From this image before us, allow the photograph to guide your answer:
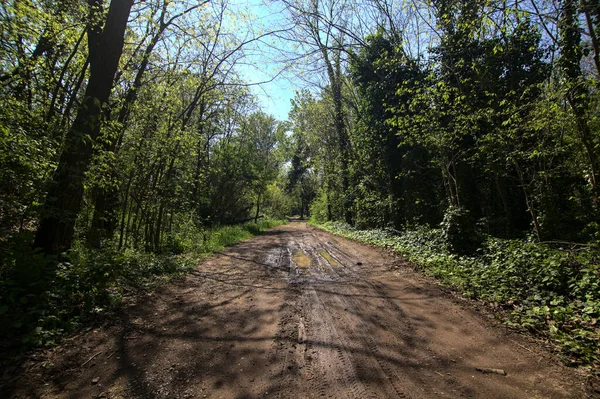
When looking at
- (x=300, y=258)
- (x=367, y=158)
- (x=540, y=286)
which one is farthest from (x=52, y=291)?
(x=367, y=158)

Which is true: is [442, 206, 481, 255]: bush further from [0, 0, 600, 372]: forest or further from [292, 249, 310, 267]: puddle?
[292, 249, 310, 267]: puddle

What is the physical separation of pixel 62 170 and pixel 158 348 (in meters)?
3.85

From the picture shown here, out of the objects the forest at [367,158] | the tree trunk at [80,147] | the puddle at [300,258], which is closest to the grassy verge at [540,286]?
the forest at [367,158]

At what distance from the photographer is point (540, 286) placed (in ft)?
15.9

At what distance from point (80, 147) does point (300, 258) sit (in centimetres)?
634

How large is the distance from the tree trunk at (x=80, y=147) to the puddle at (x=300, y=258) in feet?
17.8

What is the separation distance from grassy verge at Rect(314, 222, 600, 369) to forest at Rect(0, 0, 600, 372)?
3 centimetres

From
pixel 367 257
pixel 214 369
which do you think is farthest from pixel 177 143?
pixel 214 369

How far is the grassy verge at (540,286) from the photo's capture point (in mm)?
3551

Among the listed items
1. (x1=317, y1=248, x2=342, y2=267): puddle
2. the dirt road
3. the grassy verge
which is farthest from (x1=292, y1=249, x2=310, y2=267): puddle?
the grassy verge

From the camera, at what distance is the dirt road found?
2703 mm

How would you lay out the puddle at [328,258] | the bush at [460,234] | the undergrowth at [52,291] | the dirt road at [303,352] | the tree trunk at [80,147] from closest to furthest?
the dirt road at [303,352], the undergrowth at [52,291], the tree trunk at [80,147], the bush at [460,234], the puddle at [328,258]

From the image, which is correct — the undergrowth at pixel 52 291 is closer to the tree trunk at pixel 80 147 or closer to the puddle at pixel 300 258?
the tree trunk at pixel 80 147

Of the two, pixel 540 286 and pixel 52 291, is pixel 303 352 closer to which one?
pixel 52 291
